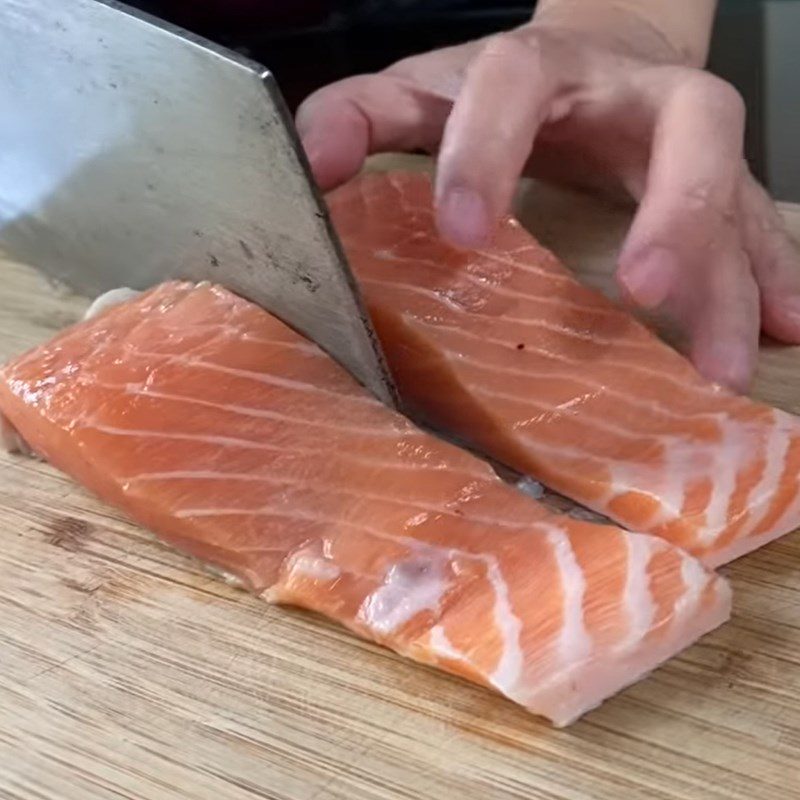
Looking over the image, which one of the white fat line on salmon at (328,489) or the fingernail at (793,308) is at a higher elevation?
the white fat line on salmon at (328,489)

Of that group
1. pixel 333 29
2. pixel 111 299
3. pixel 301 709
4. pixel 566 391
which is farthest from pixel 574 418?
pixel 333 29

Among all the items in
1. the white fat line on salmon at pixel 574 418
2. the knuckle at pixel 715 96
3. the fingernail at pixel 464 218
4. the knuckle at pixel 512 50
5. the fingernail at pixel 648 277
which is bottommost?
the white fat line on salmon at pixel 574 418

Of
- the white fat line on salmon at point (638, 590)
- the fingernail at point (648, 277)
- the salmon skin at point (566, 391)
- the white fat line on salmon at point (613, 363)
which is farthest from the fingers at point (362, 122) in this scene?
the white fat line on salmon at point (638, 590)

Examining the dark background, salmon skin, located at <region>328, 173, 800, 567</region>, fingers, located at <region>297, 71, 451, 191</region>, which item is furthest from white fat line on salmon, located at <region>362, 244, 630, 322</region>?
the dark background

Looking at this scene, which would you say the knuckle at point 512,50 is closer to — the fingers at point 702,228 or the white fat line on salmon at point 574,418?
the fingers at point 702,228

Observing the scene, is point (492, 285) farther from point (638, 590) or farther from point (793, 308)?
point (638, 590)

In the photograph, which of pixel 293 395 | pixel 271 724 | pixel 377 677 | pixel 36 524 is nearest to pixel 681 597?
pixel 377 677
